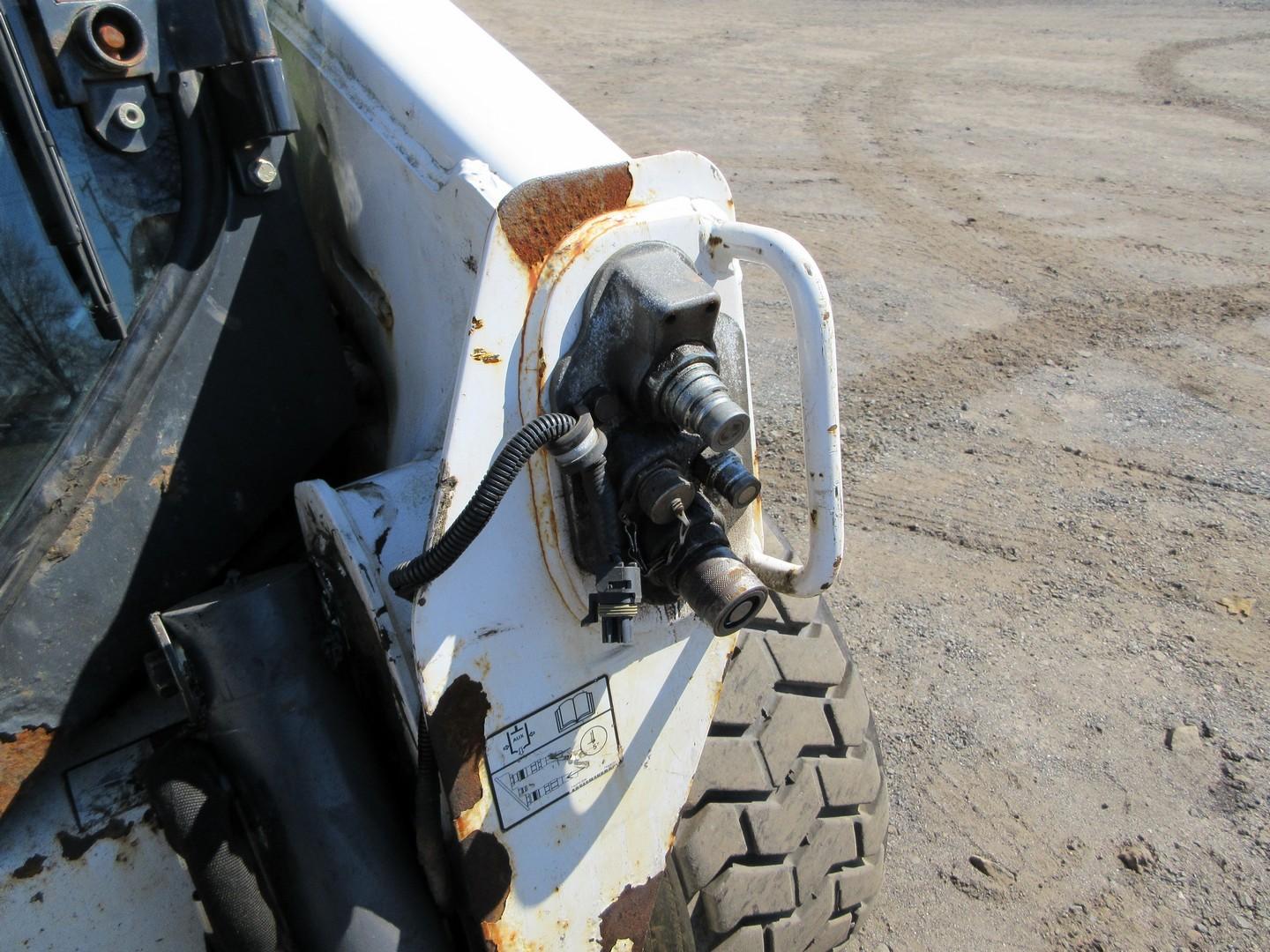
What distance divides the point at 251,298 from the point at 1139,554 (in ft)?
10.9

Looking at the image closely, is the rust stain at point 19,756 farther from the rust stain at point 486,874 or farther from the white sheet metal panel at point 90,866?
the rust stain at point 486,874

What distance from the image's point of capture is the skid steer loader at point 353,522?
1.24m

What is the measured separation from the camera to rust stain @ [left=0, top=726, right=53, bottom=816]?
1.34 meters

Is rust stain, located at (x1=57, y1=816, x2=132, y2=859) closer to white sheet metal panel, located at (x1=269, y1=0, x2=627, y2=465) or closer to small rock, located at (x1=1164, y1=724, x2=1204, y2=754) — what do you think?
white sheet metal panel, located at (x1=269, y1=0, x2=627, y2=465)

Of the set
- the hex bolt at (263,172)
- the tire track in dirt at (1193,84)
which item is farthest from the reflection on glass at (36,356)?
the tire track in dirt at (1193,84)

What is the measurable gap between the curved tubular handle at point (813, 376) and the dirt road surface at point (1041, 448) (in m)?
1.65

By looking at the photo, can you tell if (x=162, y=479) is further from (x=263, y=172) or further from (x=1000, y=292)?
(x=1000, y=292)

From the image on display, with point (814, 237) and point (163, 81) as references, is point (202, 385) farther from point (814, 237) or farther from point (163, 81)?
point (814, 237)

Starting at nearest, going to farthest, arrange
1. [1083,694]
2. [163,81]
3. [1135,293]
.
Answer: [163,81], [1083,694], [1135,293]

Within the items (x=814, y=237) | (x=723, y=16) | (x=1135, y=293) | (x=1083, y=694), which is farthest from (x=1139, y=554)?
(x=723, y=16)

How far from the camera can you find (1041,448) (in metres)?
4.25

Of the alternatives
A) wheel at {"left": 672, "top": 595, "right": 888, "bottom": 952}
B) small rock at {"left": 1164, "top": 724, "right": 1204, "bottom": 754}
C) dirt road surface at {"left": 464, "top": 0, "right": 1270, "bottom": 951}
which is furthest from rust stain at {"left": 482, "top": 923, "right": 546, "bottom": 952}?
small rock at {"left": 1164, "top": 724, "right": 1204, "bottom": 754}

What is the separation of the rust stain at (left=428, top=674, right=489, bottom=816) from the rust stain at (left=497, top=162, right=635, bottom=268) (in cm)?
54

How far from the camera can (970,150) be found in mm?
7324
